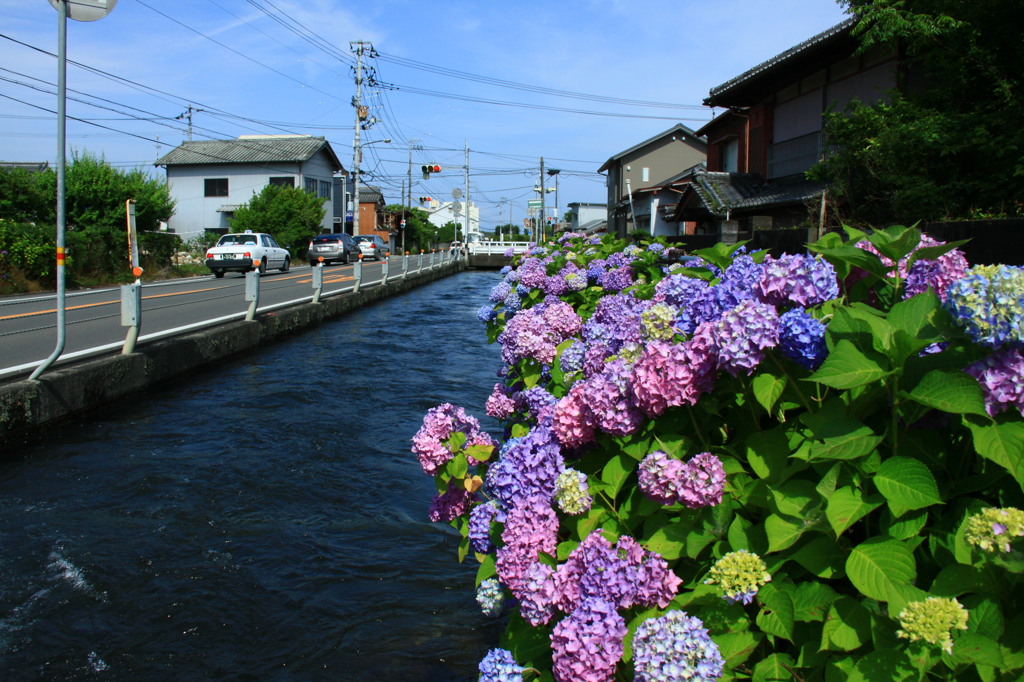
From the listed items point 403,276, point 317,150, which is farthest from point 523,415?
point 317,150

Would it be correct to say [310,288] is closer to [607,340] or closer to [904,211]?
[904,211]

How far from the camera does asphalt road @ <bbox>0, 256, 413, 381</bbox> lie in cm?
838

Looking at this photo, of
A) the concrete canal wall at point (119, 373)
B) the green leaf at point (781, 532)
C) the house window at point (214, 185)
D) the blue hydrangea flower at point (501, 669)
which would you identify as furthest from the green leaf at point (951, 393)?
the house window at point (214, 185)

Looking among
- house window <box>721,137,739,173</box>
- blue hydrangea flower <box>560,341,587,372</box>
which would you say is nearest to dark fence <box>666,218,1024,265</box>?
blue hydrangea flower <box>560,341,587,372</box>

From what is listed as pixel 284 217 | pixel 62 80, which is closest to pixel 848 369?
pixel 62 80

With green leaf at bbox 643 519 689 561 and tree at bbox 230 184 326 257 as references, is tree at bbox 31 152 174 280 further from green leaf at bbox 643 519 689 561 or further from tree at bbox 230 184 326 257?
green leaf at bbox 643 519 689 561

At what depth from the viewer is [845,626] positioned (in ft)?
4.72

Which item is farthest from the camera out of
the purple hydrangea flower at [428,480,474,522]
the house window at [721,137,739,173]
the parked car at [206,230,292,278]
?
the parked car at [206,230,292,278]

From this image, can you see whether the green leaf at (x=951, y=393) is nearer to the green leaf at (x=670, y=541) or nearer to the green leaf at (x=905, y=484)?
the green leaf at (x=905, y=484)

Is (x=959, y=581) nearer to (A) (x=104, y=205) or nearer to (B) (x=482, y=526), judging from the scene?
(B) (x=482, y=526)

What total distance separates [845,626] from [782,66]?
16846 mm

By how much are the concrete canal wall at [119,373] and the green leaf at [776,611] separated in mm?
6321

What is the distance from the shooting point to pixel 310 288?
67.4ft

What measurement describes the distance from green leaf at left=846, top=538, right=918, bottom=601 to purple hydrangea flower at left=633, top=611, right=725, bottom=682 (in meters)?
0.30
